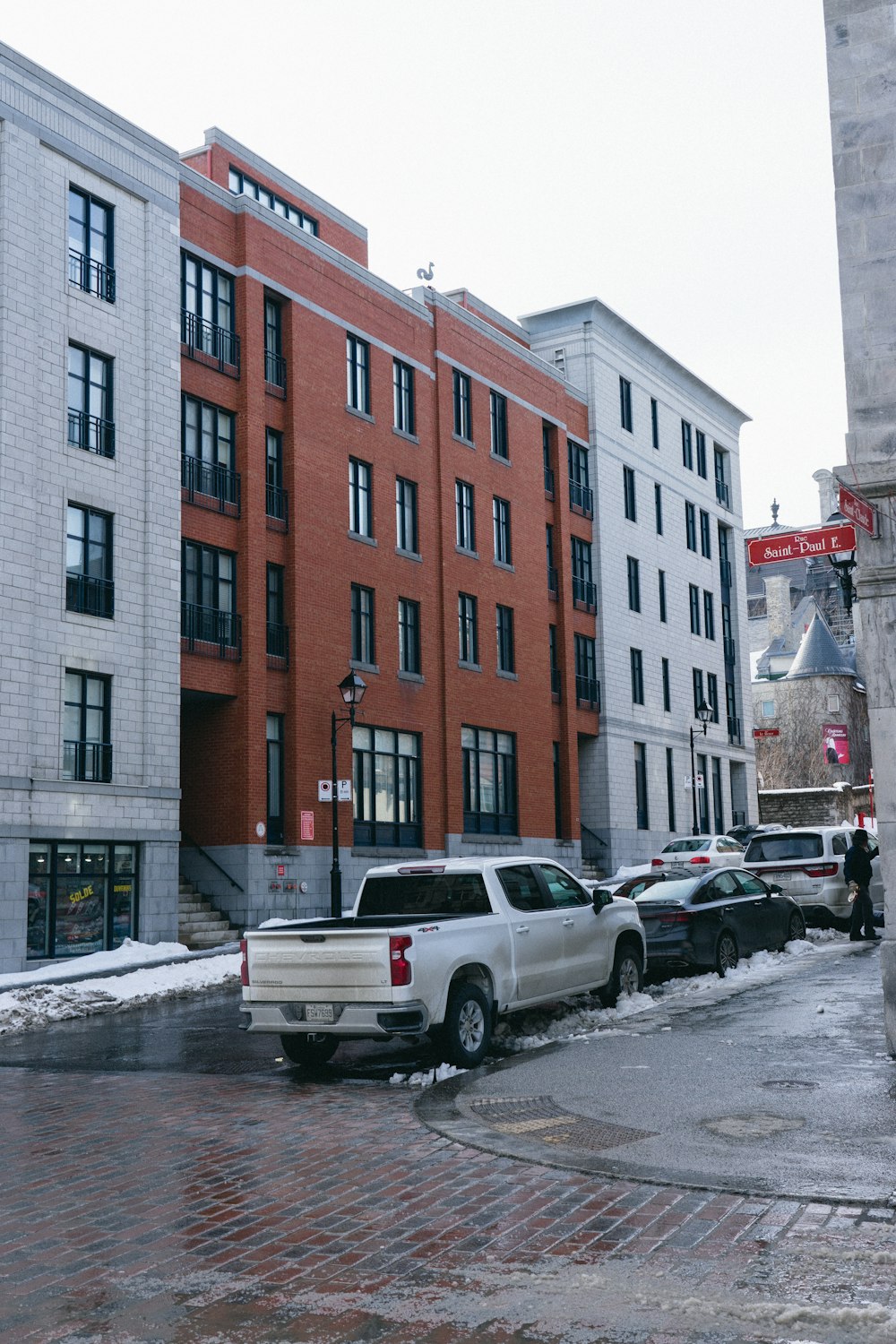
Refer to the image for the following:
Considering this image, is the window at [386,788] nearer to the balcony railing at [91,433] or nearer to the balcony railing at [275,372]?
the balcony railing at [275,372]

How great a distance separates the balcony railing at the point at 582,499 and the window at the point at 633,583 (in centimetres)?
296

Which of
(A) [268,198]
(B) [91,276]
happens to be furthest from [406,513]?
(B) [91,276]

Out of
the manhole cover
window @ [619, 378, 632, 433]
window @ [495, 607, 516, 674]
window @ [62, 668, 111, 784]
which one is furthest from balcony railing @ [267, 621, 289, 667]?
the manhole cover

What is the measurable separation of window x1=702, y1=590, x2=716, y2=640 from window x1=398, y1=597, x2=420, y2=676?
21158mm

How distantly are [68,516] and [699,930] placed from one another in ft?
48.0

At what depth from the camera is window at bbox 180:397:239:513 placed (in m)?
29.1

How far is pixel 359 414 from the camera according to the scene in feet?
112

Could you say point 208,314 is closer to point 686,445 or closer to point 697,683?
point 686,445

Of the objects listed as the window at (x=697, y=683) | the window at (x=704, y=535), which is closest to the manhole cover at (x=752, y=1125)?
the window at (x=697, y=683)

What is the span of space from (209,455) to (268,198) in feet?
39.6

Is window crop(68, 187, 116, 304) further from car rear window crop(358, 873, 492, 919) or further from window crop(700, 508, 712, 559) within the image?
window crop(700, 508, 712, 559)

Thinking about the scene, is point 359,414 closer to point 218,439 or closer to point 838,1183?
point 218,439

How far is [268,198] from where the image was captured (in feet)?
126

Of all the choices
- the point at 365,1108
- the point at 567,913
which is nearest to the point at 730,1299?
the point at 365,1108
